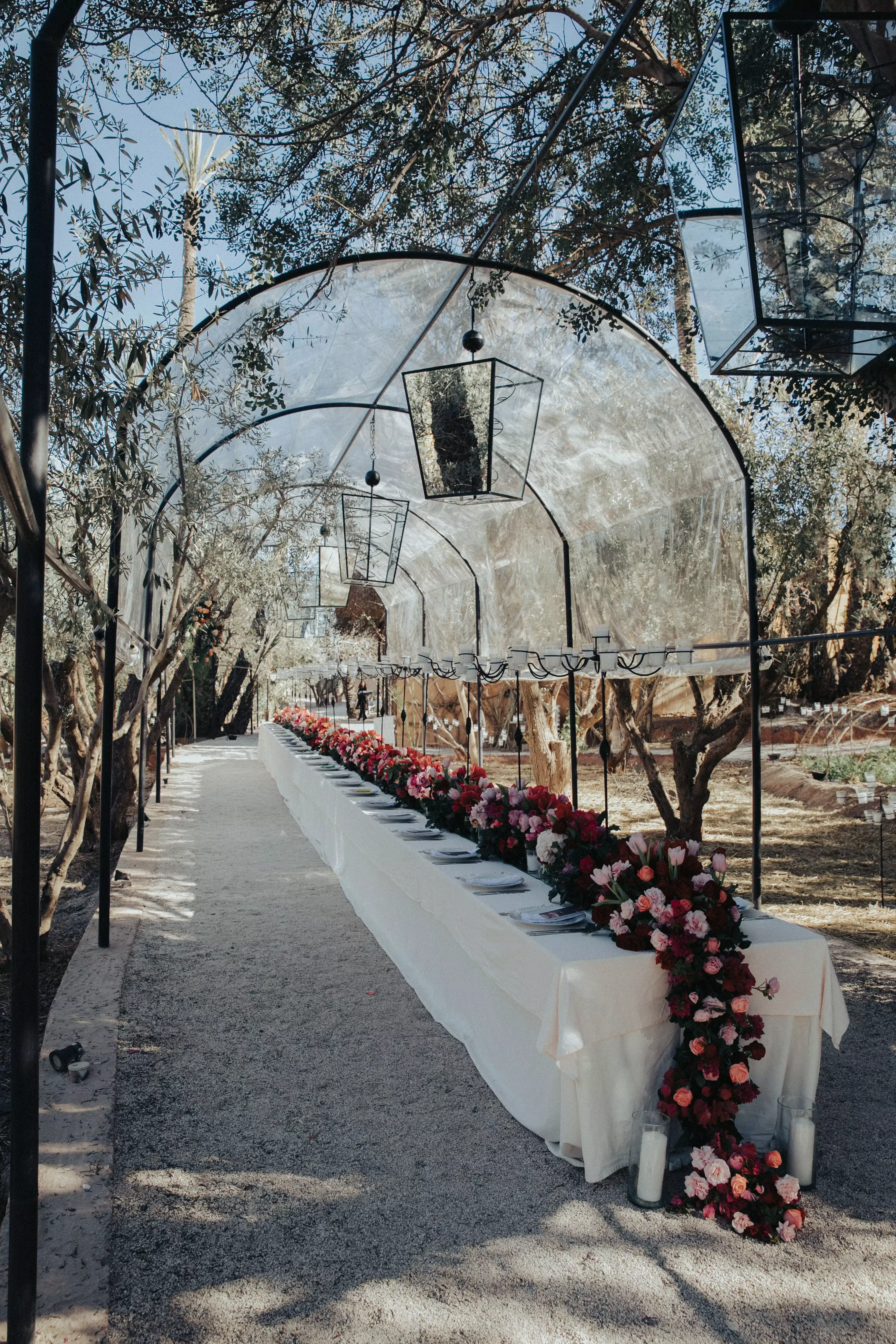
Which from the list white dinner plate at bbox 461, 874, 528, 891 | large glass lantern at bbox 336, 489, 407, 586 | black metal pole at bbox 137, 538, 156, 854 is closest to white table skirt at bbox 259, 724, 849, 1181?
white dinner plate at bbox 461, 874, 528, 891

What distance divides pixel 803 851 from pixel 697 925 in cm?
785

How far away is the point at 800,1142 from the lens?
3094mm

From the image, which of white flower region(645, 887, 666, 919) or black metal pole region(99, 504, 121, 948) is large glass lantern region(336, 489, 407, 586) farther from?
white flower region(645, 887, 666, 919)

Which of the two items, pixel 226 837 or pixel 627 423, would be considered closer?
pixel 627 423

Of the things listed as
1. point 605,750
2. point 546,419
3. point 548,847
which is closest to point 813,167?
point 548,847

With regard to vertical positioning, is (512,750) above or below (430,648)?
below

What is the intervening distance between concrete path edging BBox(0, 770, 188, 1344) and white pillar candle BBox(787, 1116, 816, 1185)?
84.7 inches

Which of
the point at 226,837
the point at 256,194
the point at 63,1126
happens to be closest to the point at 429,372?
the point at 256,194

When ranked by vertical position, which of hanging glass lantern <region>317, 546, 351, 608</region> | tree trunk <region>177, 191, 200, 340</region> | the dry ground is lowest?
the dry ground

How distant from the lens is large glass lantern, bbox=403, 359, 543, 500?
5816 millimetres

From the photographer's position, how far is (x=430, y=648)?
13938mm

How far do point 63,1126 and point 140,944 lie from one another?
107 inches

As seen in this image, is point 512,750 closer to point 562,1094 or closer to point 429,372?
point 429,372

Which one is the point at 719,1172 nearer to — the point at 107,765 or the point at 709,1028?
the point at 709,1028
